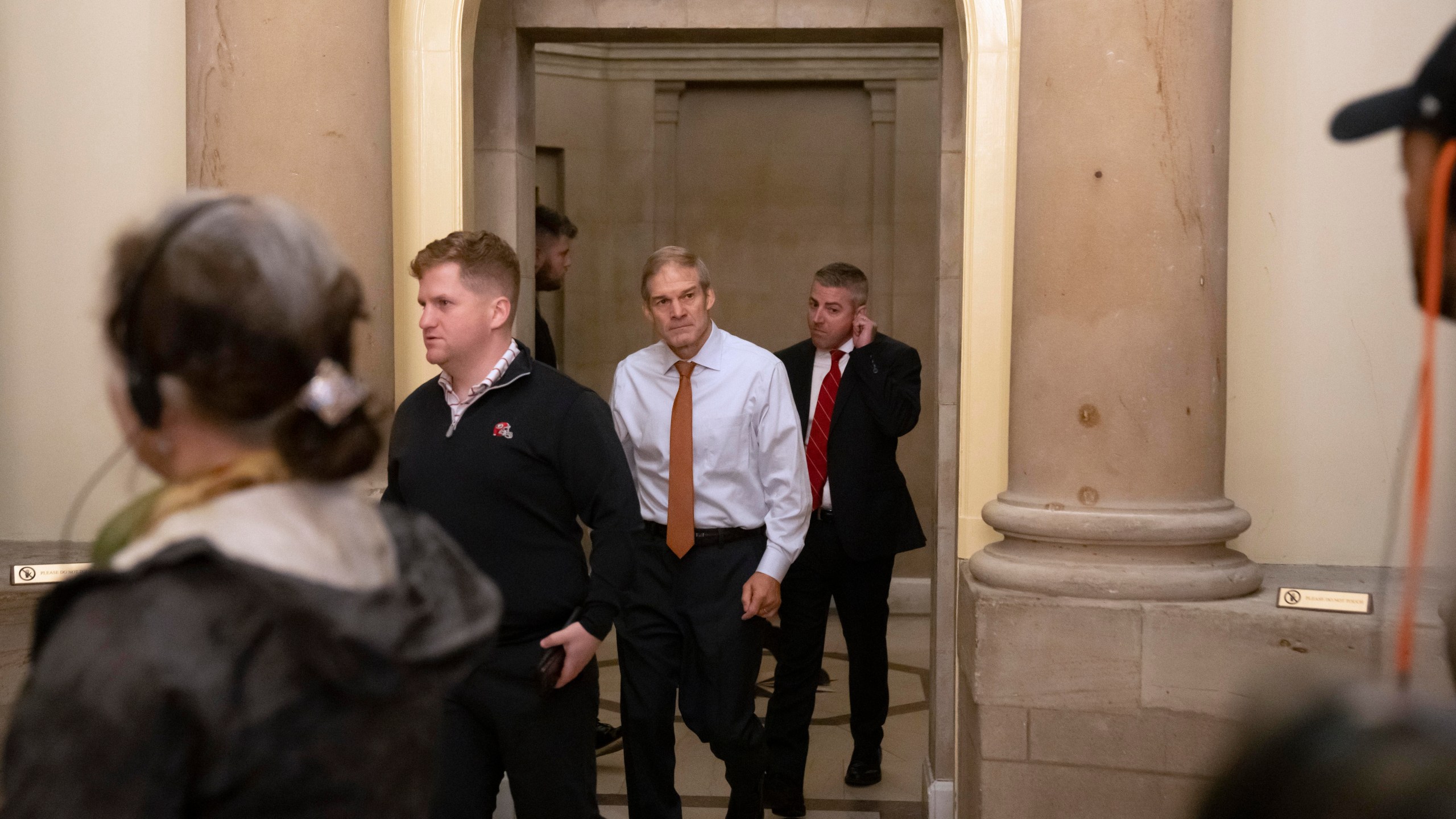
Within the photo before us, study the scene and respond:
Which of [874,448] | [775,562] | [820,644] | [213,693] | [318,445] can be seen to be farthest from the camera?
[874,448]

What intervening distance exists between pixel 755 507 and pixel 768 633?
501 mm

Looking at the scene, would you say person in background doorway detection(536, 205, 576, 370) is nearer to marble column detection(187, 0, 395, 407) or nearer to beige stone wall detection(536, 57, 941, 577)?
marble column detection(187, 0, 395, 407)

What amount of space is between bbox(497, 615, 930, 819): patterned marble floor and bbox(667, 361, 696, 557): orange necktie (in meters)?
1.22

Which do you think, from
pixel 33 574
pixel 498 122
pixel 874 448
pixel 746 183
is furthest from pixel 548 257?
pixel 746 183

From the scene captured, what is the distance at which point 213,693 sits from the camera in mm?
997

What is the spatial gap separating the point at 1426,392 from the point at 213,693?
105 centimetres

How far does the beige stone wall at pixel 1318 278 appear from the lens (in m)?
3.53

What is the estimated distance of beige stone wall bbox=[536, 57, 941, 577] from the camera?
26.9ft

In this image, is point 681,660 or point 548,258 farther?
point 548,258

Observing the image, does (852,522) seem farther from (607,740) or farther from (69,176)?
(69,176)

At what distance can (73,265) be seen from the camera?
3.93m

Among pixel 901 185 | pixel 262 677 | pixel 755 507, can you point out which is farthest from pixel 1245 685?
pixel 901 185

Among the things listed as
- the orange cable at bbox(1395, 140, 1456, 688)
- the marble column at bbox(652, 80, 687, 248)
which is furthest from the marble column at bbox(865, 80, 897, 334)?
the orange cable at bbox(1395, 140, 1456, 688)

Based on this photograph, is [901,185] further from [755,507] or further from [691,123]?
[755,507]
